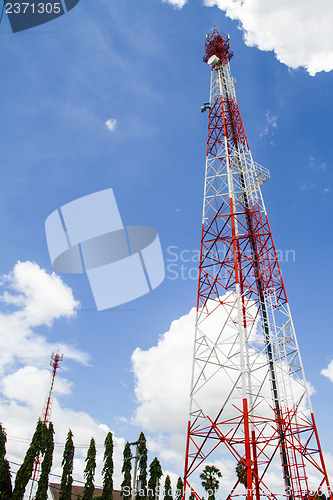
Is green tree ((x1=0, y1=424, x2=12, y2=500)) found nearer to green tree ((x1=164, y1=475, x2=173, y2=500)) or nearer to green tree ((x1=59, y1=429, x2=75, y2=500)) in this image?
green tree ((x1=59, y1=429, x2=75, y2=500))

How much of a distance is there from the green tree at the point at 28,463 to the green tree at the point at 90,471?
492 cm

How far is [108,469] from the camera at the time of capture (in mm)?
35406

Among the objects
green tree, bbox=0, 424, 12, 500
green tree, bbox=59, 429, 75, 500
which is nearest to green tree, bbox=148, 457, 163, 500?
green tree, bbox=59, 429, 75, 500

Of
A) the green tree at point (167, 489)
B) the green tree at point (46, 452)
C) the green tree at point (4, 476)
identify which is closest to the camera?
the green tree at point (4, 476)

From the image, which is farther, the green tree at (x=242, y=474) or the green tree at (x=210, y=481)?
the green tree at (x=210, y=481)

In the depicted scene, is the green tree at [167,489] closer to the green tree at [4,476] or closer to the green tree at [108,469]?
the green tree at [108,469]

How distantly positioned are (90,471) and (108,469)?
7.07 feet

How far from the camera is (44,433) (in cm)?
3628

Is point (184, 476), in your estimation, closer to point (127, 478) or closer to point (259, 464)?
point (259, 464)

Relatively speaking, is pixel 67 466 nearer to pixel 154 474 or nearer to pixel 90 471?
pixel 90 471

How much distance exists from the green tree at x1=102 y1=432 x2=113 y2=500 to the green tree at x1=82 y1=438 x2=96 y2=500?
146 cm

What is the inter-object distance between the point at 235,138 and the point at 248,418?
64.4 ft

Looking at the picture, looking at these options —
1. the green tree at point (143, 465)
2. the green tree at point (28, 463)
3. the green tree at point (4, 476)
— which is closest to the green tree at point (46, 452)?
the green tree at point (28, 463)

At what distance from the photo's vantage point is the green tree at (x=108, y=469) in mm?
34438
